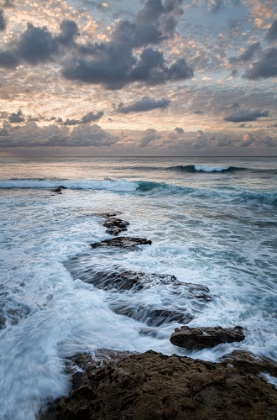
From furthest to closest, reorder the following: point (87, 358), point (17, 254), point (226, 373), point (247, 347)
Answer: point (17, 254) → point (247, 347) → point (87, 358) → point (226, 373)

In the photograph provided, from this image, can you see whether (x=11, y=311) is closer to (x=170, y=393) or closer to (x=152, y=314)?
(x=152, y=314)

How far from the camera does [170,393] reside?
2168 mm

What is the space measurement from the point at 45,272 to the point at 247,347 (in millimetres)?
4367

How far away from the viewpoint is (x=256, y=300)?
4.64 metres

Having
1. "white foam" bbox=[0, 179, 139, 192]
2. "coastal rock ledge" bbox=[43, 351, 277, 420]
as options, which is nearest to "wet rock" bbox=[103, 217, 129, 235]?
"coastal rock ledge" bbox=[43, 351, 277, 420]

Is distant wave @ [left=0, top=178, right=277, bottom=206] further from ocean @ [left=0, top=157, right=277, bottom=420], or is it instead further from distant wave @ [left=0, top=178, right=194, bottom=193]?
ocean @ [left=0, top=157, right=277, bottom=420]

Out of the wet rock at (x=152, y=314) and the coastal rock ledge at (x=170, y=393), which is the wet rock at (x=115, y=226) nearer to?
the wet rock at (x=152, y=314)

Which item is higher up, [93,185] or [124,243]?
[124,243]

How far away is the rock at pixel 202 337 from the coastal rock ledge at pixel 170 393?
52cm

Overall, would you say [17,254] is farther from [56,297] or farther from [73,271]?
[56,297]

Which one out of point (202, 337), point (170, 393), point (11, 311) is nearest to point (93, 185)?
point (11, 311)

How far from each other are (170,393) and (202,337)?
1.21 m

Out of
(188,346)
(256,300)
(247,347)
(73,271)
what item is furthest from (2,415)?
(256,300)

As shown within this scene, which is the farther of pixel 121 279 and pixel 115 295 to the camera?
pixel 121 279
